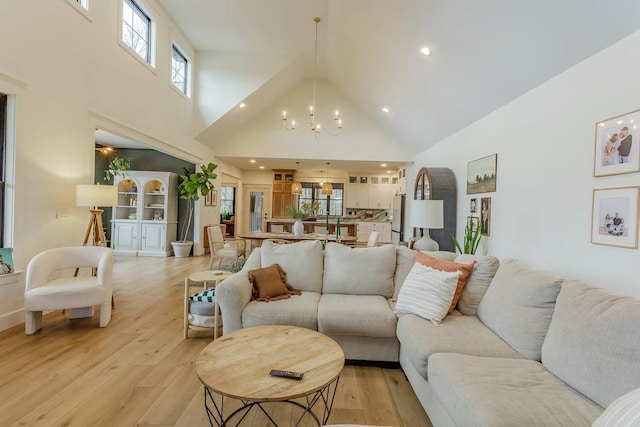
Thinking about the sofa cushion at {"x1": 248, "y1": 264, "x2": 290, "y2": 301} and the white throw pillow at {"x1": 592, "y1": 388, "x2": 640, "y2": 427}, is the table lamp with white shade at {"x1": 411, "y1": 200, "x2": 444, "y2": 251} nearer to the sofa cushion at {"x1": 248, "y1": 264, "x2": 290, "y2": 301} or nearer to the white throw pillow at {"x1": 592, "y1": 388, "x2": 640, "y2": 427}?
the sofa cushion at {"x1": 248, "y1": 264, "x2": 290, "y2": 301}

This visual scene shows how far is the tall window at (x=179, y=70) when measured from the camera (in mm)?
5771

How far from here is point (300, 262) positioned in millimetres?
2982

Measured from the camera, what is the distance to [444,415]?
1.57 meters

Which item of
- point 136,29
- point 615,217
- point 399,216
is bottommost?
point 399,216

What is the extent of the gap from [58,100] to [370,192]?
320 inches

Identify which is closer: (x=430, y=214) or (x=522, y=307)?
(x=522, y=307)

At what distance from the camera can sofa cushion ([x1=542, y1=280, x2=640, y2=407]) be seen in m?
1.24

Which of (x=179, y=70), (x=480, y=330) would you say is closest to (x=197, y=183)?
(x=179, y=70)

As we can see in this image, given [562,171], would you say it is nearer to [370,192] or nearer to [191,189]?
[191,189]

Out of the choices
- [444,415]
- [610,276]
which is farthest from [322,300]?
[610,276]

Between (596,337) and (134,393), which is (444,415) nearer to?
(596,337)

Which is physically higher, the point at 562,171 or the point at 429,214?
the point at 562,171

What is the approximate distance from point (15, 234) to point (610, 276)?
16.6 ft

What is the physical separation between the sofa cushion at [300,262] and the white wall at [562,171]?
216 cm
